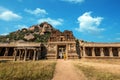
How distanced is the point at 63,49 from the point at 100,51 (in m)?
12.8

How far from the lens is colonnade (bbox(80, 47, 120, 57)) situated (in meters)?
43.5

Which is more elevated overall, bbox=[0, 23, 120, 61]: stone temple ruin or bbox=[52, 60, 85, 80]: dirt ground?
bbox=[0, 23, 120, 61]: stone temple ruin

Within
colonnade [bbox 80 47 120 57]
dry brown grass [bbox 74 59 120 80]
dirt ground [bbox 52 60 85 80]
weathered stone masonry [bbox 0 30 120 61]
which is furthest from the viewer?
colonnade [bbox 80 47 120 57]

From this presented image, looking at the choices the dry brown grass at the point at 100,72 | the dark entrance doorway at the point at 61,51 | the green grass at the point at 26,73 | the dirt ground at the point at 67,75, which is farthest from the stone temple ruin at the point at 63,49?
the dirt ground at the point at 67,75

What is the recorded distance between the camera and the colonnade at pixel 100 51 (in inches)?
1711

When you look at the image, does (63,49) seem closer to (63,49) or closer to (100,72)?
(63,49)

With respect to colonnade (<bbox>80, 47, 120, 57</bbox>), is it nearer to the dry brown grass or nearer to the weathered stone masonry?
the weathered stone masonry

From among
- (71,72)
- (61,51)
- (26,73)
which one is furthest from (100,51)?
(26,73)

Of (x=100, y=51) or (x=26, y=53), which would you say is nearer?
(x=26, y=53)

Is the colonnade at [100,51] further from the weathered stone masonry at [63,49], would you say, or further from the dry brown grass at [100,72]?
the dry brown grass at [100,72]

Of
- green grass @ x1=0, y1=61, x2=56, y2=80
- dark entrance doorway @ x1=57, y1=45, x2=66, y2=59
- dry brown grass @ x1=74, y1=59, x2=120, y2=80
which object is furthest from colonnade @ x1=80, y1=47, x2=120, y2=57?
Answer: green grass @ x1=0, y1=61, x2=56, y2=80

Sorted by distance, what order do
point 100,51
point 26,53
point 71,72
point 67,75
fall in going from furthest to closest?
point 100,51
point 26,53
point 71,72
point 67,75

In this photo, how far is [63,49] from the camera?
45156mm

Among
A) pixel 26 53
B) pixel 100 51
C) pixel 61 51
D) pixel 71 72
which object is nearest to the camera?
pixel 71 72
